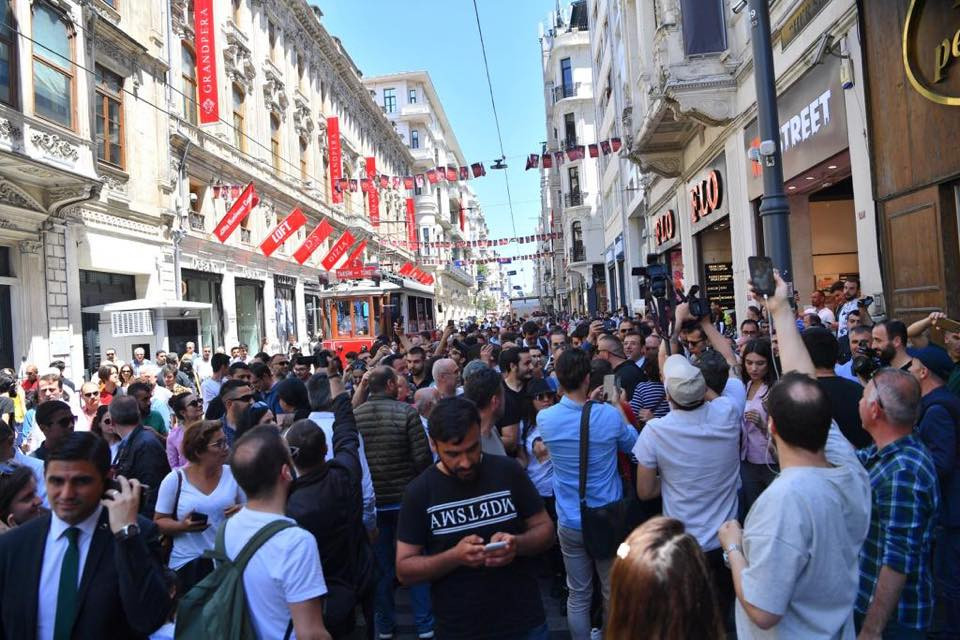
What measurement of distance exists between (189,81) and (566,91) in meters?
26.8

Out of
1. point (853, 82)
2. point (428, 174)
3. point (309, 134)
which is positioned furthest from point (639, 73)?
point (309, 134)

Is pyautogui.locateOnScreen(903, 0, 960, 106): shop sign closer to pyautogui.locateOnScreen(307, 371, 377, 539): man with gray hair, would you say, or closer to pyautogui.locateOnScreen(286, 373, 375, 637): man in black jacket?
pyautogui.locateOnScreen(307, 371, 377, 539): man with gray hair

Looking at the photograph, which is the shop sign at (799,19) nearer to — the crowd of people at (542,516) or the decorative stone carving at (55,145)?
the crowd of people at (542,516)

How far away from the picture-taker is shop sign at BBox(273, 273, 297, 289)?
90.3 feet

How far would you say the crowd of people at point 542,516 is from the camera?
2.04 metres

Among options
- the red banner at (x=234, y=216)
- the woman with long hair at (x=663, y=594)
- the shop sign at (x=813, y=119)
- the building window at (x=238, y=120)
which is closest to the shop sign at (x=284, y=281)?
the building window at (x=238, y=120)

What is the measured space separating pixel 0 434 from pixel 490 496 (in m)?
3.19

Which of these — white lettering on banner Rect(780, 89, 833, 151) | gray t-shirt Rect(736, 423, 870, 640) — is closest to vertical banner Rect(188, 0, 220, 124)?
white lettering on banner Rect(780, 89, 833, 151)

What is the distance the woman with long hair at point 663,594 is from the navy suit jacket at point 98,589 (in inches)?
66.0

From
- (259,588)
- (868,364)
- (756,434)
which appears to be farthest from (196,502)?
(868,364)

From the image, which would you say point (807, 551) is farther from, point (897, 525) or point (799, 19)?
point (799, 19)

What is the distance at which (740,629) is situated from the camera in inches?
86.9

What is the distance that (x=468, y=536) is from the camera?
2.48 metres

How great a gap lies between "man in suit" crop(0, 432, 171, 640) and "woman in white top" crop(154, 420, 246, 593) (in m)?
0.98
